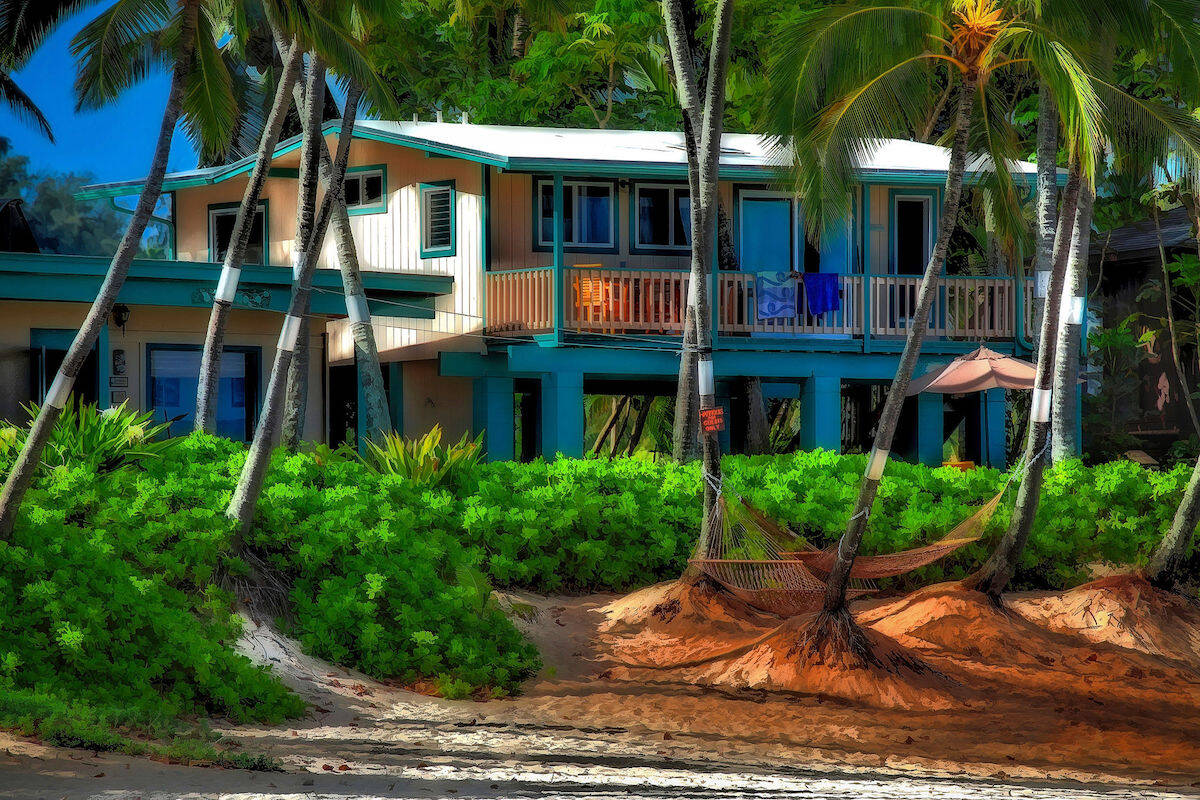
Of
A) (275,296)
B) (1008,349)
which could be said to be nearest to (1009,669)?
(1008,349)

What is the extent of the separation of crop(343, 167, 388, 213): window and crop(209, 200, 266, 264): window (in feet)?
4.98

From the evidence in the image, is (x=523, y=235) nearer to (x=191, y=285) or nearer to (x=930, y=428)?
(x=191, y=285)

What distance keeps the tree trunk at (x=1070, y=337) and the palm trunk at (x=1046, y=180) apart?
43.5 inches

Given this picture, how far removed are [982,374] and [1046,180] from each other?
2.83 meters

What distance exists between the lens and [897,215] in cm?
2238

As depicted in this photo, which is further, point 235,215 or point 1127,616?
point 235,215

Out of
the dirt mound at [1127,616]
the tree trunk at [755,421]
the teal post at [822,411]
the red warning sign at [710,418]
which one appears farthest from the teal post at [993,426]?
the red warning sign at [710,418]

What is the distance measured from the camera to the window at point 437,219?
2153 cm

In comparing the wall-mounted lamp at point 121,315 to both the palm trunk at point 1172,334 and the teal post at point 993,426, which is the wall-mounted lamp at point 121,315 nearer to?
the teal post at point 993,426

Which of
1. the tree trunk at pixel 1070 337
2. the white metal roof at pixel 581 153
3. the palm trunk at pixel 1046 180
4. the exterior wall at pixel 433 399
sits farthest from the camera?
the exterior wall at pixel 433 399

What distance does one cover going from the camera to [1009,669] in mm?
12469

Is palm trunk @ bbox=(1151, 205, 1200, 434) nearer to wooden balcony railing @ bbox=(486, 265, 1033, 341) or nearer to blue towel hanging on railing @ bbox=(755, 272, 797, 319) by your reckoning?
wooden balcony railing @ bbox=(486, 265, 1033, 341)

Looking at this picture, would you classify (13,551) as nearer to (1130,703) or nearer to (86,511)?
(86,511)

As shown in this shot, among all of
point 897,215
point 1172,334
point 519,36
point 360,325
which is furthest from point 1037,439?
point 519,36
